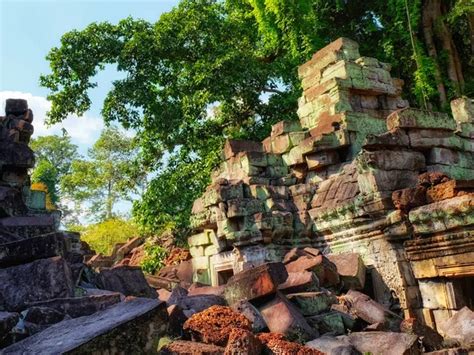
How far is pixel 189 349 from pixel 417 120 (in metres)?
5.20

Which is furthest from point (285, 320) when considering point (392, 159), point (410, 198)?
point (392, 159)

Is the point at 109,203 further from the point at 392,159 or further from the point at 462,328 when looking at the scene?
the point at 462,328

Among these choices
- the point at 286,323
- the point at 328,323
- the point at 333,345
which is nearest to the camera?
the point at 333,345

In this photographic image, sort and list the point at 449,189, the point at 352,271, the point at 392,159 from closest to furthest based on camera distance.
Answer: the point at 449,189, the point at 352,271, the point at 392,159

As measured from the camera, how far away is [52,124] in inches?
525

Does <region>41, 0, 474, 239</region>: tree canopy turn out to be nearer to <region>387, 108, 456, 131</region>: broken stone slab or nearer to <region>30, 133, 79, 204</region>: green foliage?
<region>387, 108, 456, 131</region>: broken stone slab

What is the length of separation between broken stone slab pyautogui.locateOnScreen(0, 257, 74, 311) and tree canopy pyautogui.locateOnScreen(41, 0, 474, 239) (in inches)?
302

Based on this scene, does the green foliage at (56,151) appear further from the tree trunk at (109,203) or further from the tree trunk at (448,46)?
the tree trunk at (448,46)

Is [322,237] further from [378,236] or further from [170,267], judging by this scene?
[170,267]

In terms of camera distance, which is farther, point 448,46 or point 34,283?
point 448,46

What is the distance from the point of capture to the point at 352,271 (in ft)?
20.0

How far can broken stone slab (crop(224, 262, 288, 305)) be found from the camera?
174 inches

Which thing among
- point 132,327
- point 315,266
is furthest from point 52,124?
point 132,327

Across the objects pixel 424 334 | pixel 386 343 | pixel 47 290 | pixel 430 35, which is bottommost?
pixel 424 334
